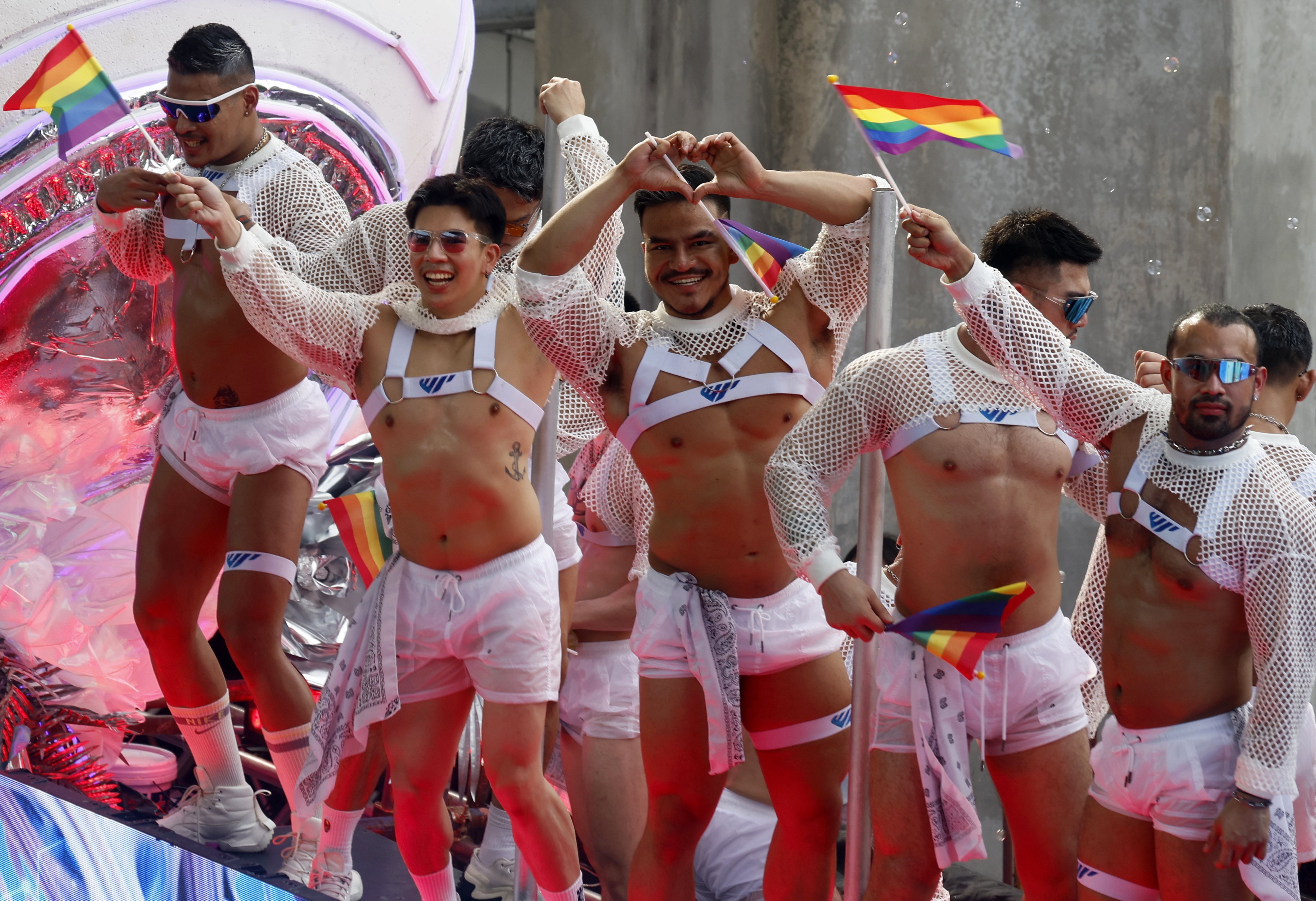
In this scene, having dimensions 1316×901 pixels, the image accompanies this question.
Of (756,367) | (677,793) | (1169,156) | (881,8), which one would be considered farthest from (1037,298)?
(881,8)

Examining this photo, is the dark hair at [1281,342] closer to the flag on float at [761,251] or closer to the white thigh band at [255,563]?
the flag on float at [761,251]

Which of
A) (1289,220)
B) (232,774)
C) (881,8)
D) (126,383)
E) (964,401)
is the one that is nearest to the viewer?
(964,401)

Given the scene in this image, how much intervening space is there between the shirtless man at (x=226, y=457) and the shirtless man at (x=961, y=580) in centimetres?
152

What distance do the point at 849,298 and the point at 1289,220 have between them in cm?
349

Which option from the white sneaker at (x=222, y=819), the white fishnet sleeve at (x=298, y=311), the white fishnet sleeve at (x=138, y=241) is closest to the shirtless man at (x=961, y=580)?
the white fishnet sleeve at (x=298, y=311)

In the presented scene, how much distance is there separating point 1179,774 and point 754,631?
875 mm

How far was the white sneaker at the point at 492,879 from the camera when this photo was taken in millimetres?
3998

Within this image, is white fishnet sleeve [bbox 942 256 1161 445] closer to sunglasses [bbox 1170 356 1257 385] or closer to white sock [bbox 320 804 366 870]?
sunglasses [bbox 1170 356 1257 385]

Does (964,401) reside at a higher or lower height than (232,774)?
higher

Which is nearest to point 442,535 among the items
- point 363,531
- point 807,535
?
point 363,531

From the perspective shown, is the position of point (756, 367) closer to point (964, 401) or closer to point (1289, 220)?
point (964, 401)

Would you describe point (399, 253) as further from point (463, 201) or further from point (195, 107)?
point (195, 107)

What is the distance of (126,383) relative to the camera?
4371mm

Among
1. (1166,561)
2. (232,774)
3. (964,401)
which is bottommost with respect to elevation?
(232,774)
